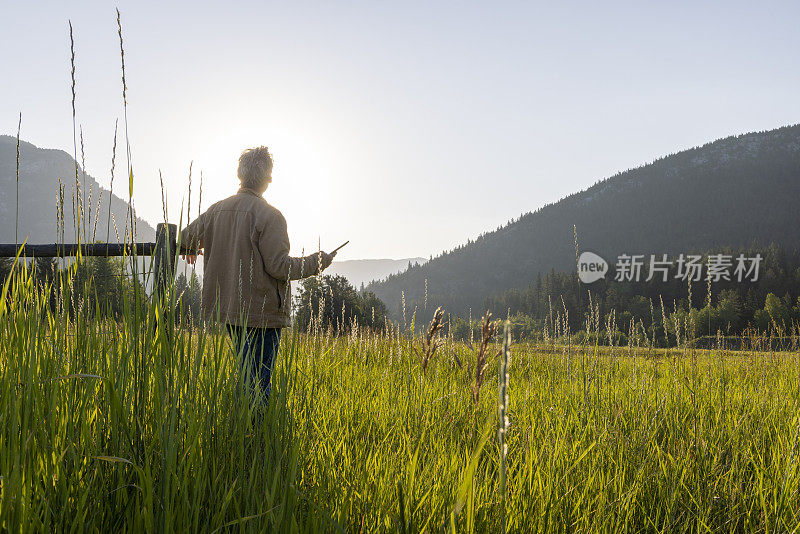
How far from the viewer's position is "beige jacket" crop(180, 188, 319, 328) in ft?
11.1

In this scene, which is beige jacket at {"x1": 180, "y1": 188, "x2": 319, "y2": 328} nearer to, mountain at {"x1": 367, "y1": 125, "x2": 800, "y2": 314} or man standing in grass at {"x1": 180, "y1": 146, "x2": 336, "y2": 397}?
man standing in grass at {"x1": 180, "y1": 146, "x2": 336, "y2": 397}

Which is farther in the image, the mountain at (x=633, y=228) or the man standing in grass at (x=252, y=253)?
the mountain at (x=633, y=228)

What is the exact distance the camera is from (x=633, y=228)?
6831 inches

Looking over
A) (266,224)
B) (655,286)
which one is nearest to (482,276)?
(655,286)

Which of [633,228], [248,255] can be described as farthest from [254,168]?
[633,228]

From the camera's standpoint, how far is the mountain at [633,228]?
157125 mm

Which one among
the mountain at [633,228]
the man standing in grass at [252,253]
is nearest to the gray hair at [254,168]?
the man standing in grass at [252,253]

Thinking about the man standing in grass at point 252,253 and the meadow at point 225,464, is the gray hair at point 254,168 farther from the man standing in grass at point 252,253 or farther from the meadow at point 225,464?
the meadow at point 225,464

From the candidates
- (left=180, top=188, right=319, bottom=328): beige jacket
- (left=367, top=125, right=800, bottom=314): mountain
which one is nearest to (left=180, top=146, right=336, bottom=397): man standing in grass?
(left=180, top=188, right=319, bottom=328): beige jacket

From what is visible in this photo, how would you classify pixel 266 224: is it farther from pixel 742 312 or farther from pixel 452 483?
pixel 742 312

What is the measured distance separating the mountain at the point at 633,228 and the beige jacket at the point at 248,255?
447 feet

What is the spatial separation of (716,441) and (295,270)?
7.89 ft

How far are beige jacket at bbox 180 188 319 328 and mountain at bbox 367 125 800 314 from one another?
136 metres

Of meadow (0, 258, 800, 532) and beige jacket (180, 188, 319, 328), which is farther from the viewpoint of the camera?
beige jacket (180, 188, 319, 328)
